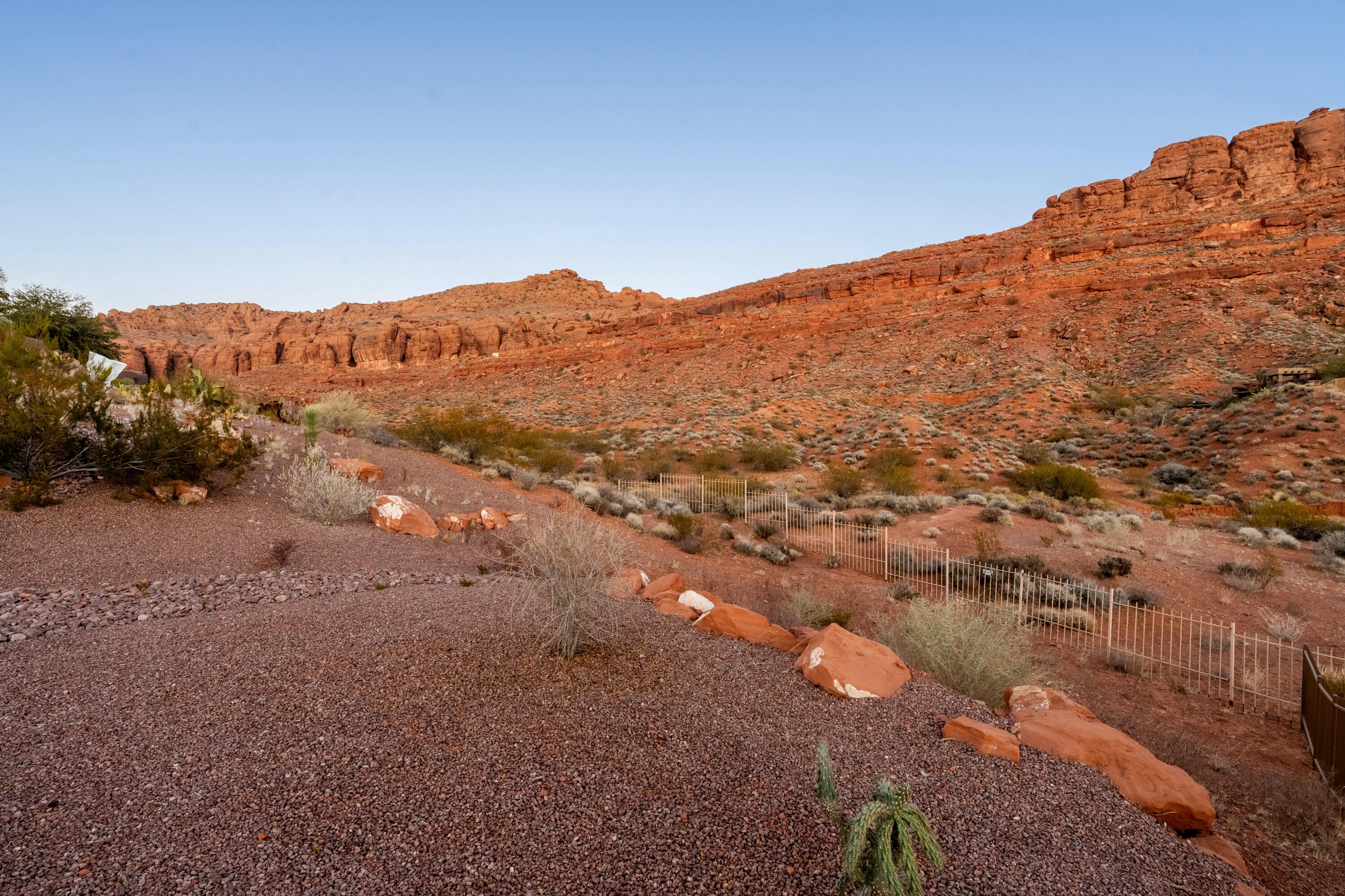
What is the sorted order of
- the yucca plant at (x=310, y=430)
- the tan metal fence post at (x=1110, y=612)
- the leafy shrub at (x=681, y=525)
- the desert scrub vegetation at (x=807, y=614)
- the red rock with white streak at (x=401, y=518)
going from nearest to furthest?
1. the desert scrub vegetation at (x=807, y=614)
2. the tan metal fence post at (x=1110, y=612)
3. the red rock with white streak at (x=401, y=518)
4. the leafy shrub at (x=681, y=525)
5. the yucca plant at (x=310, y=430)

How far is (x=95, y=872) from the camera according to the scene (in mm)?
2738

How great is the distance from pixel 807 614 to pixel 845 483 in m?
13.2

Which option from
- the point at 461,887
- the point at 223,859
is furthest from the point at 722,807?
the point at 223,859

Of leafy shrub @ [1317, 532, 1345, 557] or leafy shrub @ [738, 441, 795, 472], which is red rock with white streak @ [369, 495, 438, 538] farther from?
leafy shrub @ [738, 441, 795, 472]

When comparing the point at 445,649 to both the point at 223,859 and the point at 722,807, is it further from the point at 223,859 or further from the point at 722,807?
the point at 722,807

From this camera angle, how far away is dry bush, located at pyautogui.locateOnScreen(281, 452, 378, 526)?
1089cm

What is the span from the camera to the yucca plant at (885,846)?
2346mm

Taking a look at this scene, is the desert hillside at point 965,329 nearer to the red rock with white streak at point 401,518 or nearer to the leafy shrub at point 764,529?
the leafy shrub at point 764,529

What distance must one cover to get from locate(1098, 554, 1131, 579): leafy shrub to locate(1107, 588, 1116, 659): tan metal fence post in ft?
3.80

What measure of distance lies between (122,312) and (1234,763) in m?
121

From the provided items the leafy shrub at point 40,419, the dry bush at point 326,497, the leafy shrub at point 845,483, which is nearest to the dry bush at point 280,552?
the dry bush at point 326,497

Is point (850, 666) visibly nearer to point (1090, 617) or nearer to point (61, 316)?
point (1090, 617)

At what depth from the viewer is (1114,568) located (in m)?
12.4

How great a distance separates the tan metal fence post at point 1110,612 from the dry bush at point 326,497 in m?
11.9
